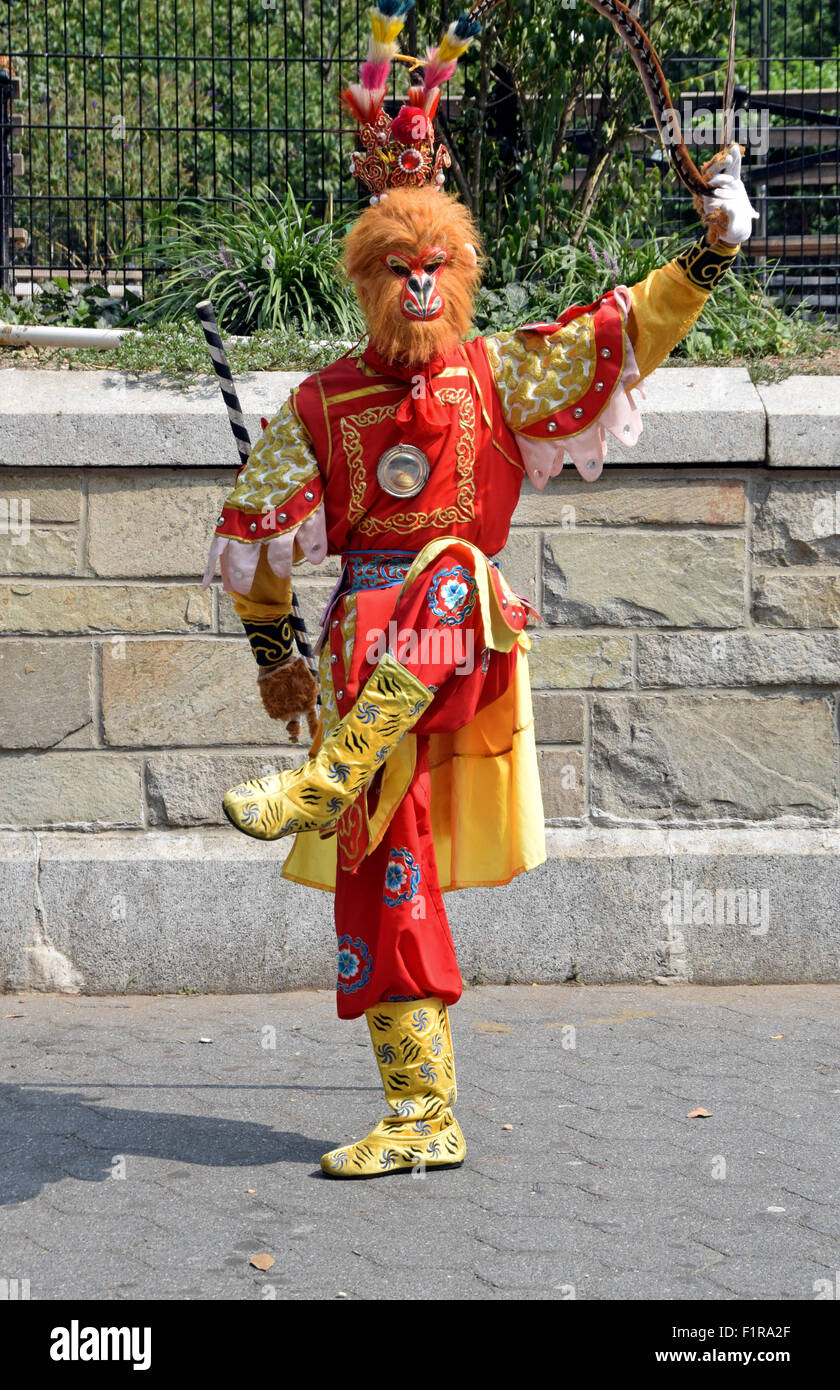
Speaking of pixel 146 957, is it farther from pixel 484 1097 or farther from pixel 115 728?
pixel 484 1097

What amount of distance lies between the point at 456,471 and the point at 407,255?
50 cm

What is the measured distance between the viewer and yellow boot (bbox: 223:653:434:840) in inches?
132

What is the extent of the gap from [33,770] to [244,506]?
6.43ft

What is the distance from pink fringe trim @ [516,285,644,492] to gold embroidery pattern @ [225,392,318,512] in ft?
1.71

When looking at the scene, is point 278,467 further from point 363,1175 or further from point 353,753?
point 363,1175

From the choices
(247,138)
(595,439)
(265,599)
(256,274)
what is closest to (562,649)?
(595,439)

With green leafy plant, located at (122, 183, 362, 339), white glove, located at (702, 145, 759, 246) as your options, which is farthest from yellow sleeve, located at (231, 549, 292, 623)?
green leafy plant, located at (122, 183, 362, 339)

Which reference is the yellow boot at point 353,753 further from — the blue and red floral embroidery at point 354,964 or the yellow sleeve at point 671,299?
the yellow sleeve at point 671,299

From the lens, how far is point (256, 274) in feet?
19.5

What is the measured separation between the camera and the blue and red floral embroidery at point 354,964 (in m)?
3.59

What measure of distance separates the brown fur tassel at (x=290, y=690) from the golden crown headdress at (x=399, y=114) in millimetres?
1157

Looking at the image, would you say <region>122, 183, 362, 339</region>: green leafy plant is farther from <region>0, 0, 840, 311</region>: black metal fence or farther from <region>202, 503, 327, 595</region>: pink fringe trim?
<region>202, 503, 327, 595</region>: pink fringe trim

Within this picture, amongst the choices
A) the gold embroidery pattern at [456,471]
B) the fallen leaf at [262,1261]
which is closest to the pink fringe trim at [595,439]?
the gold embroidery pattern at [456,471]

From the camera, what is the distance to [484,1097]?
13.6 feet
